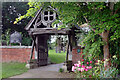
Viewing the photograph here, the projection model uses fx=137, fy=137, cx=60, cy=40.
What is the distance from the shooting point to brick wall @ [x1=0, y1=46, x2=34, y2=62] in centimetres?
1133

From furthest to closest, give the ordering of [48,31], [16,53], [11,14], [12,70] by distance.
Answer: [11,14]
[16,53]
[48,31]
[12,70]

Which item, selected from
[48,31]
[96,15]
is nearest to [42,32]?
[48,31]

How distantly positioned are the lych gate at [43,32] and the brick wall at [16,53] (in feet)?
5.56

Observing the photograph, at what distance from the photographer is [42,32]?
8.63 metres

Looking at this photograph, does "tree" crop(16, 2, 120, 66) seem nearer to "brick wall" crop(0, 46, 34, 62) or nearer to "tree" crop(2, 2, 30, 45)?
"brick wall" crop(0, 46, 34, 62)

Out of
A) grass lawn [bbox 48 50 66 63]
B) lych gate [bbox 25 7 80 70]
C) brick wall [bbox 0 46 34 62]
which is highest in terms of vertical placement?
lych gate [bbox 25 7 80 70]

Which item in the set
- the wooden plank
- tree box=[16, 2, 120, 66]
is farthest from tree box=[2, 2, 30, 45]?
tree box=[16, 2, 120, 66]

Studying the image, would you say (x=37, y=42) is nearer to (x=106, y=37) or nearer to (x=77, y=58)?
(x=77, y=58)

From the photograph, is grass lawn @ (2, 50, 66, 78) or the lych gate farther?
the lych gate

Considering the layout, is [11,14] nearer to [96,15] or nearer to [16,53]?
[16,53]

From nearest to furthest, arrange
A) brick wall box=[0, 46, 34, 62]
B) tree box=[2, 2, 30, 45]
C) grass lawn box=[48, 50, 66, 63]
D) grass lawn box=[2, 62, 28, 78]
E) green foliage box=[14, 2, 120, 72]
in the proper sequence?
green foliage box=[14, 2, 120, 72] < grass lawn box=[2, 62, 28, 78] < brick wall box=[0, 46, 34, 62] < grass lawn box=[48, 50, 66, 63] < tree box=[2, 2, 30, 45]

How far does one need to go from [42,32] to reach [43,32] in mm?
89

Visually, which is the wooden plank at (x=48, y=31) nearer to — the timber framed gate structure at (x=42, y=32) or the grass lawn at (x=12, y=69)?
the timber framed gate structure at (x=42, y=32)

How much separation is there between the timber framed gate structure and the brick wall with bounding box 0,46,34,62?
169cm
